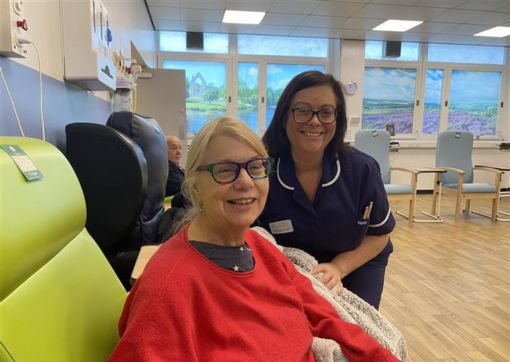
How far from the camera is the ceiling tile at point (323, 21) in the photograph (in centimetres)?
521

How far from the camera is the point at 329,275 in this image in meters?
1.26

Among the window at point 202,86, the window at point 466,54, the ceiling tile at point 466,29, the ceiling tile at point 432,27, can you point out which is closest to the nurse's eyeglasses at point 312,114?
the ceiling tile at point 432,27

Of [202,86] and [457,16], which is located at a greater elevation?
[457,16]

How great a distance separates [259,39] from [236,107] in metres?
1.21

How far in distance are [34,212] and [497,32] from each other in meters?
7.10

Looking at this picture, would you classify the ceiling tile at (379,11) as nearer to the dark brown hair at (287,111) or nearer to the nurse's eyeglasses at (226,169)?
the dark brown hair at (287,111)

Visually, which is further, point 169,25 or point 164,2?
point 169,25

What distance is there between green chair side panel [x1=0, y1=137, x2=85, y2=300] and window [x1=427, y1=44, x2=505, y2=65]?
24.2 feet

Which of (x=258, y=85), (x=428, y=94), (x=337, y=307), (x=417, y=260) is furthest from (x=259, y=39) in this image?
(x=337, y=307)

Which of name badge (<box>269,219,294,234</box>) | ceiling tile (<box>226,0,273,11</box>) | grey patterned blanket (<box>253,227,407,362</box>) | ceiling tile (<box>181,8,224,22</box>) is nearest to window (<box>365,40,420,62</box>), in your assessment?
ceiling tile (<box>226,0,273,11</box>)

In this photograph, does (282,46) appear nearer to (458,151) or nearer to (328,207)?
(458,151)

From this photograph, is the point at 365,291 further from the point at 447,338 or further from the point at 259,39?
the point at 259,39

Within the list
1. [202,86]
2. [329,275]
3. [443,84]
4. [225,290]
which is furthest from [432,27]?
[225,290]

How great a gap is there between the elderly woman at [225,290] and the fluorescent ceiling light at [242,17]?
458 cm
